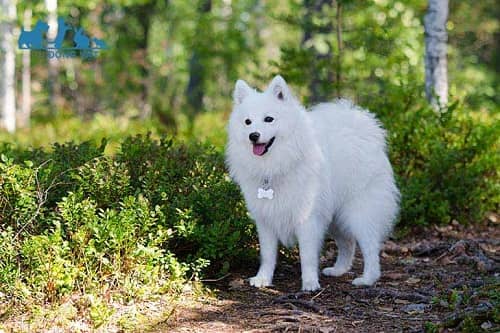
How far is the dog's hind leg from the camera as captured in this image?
591 centimetres

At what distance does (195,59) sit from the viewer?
18.4 metres

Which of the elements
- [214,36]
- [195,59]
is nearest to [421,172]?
[214,36]

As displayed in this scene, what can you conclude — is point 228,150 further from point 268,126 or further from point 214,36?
point 214,36

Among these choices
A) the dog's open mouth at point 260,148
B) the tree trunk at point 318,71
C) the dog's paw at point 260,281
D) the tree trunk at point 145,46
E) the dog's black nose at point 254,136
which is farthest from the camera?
the tree trunk at point 145,46

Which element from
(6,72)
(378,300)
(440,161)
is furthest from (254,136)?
(6,72)

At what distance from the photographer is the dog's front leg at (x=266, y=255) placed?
540 centimetres

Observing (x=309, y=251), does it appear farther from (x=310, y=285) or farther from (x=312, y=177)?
(x=312, y=177)

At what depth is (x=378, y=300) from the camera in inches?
202

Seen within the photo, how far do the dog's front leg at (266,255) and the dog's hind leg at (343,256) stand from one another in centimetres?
66

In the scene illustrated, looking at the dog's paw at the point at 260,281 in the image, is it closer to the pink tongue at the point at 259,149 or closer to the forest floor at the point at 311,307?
the forest floor at the point at 311,307

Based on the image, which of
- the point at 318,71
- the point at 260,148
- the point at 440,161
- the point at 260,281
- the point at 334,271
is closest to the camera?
the point at 260,148

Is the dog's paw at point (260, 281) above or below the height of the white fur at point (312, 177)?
below

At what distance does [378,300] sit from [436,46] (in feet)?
16.4

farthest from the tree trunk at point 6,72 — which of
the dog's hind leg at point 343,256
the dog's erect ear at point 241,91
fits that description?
the dog's erect ear at point 241,91
